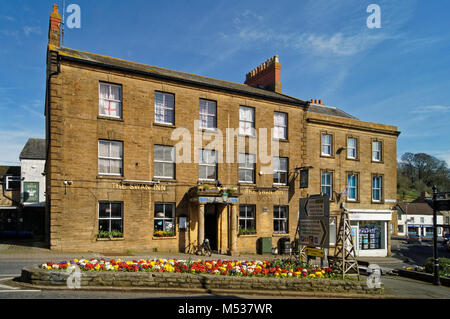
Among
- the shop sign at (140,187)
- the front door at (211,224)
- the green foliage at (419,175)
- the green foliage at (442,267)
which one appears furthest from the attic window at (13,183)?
the green foliage at (419,175)

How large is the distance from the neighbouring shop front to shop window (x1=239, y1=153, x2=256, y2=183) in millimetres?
10191

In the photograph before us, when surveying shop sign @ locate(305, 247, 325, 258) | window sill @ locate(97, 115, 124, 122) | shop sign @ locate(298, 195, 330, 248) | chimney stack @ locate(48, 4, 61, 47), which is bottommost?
shop sign @ locate(305, 247, 325, 258)

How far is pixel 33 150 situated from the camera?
1665 inches

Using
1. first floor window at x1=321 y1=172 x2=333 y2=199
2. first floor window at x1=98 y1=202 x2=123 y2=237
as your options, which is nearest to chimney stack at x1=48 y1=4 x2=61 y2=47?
first floor window at x1=98 y1=202 x2=123 y2=237

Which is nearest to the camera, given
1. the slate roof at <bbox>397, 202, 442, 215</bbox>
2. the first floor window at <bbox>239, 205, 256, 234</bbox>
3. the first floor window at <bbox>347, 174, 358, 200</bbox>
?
the first floor window at <bbox>239, 205, 256, 234</bbox>

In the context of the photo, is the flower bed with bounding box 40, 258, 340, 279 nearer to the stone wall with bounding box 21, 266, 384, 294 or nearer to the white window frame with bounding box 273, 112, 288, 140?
the stone wall with bounding box 21, 266, 384, 294

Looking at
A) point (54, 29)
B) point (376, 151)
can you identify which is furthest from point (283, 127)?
point (54, 29)

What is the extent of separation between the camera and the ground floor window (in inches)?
1235

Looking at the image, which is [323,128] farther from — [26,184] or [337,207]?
[26,184]

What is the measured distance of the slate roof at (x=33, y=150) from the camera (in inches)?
1630

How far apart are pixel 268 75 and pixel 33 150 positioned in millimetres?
28252

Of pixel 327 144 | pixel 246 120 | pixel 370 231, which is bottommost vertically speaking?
pixel 370 231

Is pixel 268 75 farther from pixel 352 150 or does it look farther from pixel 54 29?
pixel 54 29
